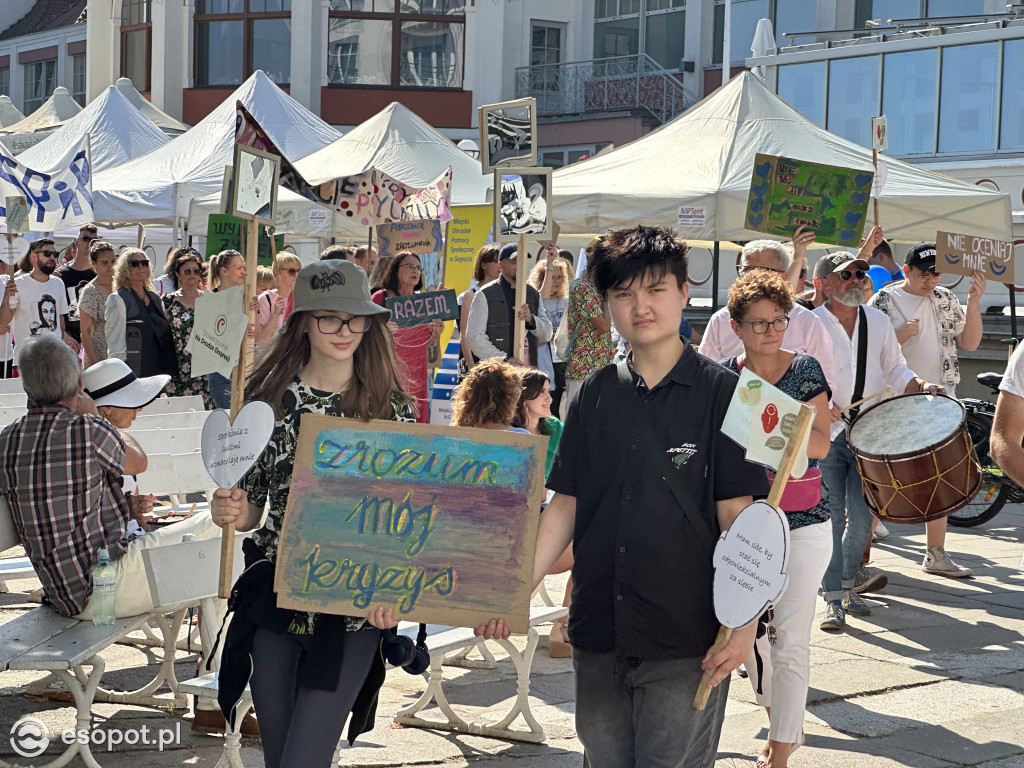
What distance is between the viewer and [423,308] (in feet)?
30.8

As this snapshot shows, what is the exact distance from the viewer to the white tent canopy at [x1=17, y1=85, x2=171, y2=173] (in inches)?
830

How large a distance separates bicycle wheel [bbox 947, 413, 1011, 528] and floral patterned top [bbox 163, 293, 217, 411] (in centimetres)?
552

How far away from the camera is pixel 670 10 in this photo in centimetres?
3456

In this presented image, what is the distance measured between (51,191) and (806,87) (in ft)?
47.9

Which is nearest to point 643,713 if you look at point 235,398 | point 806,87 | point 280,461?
point 280,461

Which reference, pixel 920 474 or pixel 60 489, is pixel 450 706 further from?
pixel 920 474

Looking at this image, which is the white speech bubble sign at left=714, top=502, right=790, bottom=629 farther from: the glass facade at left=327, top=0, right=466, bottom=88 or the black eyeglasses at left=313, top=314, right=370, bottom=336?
the glass facade at left=327, top=0, right=466, bottom=88

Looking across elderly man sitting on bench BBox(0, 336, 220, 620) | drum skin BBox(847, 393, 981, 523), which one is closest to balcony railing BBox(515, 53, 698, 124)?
drum skin BBox(847, 393, 981, 523)

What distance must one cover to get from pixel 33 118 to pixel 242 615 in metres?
29.1

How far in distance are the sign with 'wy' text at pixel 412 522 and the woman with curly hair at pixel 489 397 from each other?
2133 millimetres

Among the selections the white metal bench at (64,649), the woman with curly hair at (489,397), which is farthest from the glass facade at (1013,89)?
the white metal bench at (64,649)

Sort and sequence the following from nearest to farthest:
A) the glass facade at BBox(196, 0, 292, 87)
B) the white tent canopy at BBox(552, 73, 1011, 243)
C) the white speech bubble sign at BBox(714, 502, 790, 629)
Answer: the white speech bubble sign at BBox(714, 502, 790, 629)
the white tent canopy at BBox(552, 73, 1011, 243)
the glass facade at BBox(196, 0, 292, 87)

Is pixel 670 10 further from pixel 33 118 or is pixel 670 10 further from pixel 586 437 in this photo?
pixel 586 437

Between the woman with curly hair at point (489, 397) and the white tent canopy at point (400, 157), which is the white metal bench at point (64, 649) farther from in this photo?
the white tent canopy at point (400, 157)
